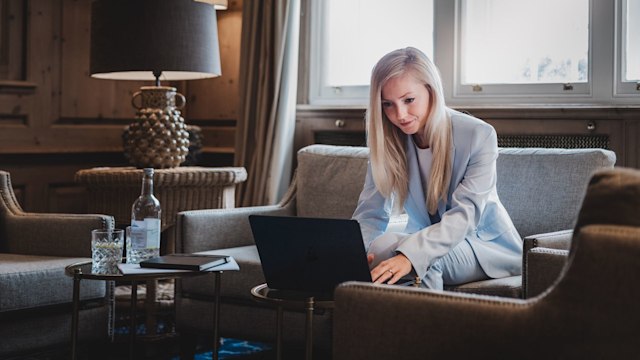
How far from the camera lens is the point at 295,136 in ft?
15.3

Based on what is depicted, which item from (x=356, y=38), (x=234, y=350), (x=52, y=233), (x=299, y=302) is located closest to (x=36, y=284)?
(x=52, y=233)

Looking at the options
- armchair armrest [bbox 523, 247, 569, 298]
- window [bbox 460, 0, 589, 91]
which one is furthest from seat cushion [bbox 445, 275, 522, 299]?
window [bbox 460, 0, 589, 91]

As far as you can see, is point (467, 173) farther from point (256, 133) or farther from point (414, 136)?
point (256, 133)

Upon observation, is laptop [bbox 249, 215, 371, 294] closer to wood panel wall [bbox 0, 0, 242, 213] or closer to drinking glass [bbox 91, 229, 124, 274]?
drinking glass [bbox 91, 229, 124, 274]

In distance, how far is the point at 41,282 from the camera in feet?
9.77

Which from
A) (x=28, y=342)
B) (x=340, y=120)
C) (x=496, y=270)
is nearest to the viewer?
(x=496, y=270)

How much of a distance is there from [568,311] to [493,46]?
2.85 meters

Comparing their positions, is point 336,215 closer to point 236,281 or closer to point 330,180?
point 330,180

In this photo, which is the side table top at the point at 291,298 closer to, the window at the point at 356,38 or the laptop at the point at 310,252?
the laptop at the point at 310,252

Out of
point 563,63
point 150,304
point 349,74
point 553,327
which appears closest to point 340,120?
point 349,74

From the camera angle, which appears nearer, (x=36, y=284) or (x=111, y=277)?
(x=111, y=277)

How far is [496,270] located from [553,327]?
1350 millimetres

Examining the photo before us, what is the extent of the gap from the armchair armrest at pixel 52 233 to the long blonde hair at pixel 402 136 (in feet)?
3.87

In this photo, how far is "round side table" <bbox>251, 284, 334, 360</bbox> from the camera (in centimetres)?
198
